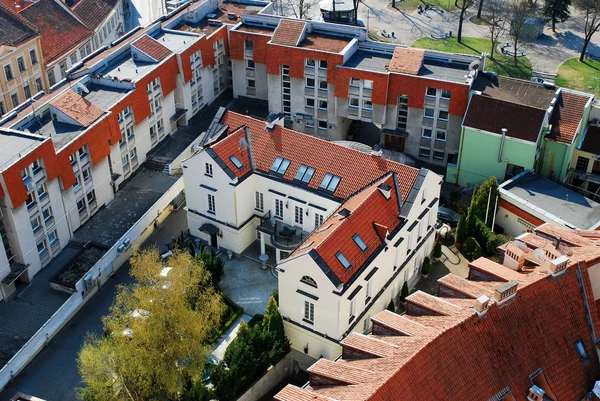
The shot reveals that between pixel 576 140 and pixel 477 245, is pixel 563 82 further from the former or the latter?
pixel 477 245

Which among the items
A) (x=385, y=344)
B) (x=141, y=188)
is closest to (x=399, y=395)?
(x=385, y=344)

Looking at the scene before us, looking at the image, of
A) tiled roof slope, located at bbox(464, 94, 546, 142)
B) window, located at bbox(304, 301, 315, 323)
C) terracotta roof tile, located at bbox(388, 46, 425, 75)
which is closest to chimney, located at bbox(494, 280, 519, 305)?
window, located at bbox(304, 301, 315, 323)

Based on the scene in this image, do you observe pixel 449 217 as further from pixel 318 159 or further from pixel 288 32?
pixel 288 32

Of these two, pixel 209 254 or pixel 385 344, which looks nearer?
pixel 385 344

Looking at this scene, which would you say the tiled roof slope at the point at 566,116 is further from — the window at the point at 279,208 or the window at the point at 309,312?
the window at the point at 309,312

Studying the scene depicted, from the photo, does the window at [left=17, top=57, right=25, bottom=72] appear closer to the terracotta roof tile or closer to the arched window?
the terracotta roof tile

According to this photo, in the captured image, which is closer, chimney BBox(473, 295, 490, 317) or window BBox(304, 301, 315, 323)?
chimney BBox(473, 295, 490, 317)
